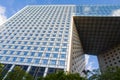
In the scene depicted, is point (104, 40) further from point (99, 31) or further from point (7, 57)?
point (7, 57)

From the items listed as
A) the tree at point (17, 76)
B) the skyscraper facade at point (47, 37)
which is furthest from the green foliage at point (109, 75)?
the skyscraper facade at point (47, 37)

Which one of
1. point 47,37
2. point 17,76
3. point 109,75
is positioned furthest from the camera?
point 47,37

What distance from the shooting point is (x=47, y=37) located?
172 ft

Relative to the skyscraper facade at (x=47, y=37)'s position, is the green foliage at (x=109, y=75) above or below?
below

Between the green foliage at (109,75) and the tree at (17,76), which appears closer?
the green foliage at (109,75)

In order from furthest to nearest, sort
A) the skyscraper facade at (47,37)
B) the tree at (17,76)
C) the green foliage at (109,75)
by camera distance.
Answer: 1. the skyscraper facade at (47,37)
2. the tree at (17,76)
3. the green foliage at (109,75)

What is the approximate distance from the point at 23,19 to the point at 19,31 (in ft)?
33.9

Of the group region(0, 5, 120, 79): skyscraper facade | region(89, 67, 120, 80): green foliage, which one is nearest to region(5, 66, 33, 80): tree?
region(89, 67, 120, 80): green foliage

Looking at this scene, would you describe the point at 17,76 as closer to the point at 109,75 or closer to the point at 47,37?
the point at 109,75

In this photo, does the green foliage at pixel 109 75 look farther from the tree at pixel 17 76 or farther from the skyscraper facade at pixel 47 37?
the skyscraper facade at pixel 47 37

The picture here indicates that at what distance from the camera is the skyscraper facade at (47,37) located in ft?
138

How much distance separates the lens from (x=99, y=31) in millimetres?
66875

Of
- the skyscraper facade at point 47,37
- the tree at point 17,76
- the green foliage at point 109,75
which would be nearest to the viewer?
the green foliage at point 109,75

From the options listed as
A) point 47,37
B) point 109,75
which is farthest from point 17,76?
point 47,37
